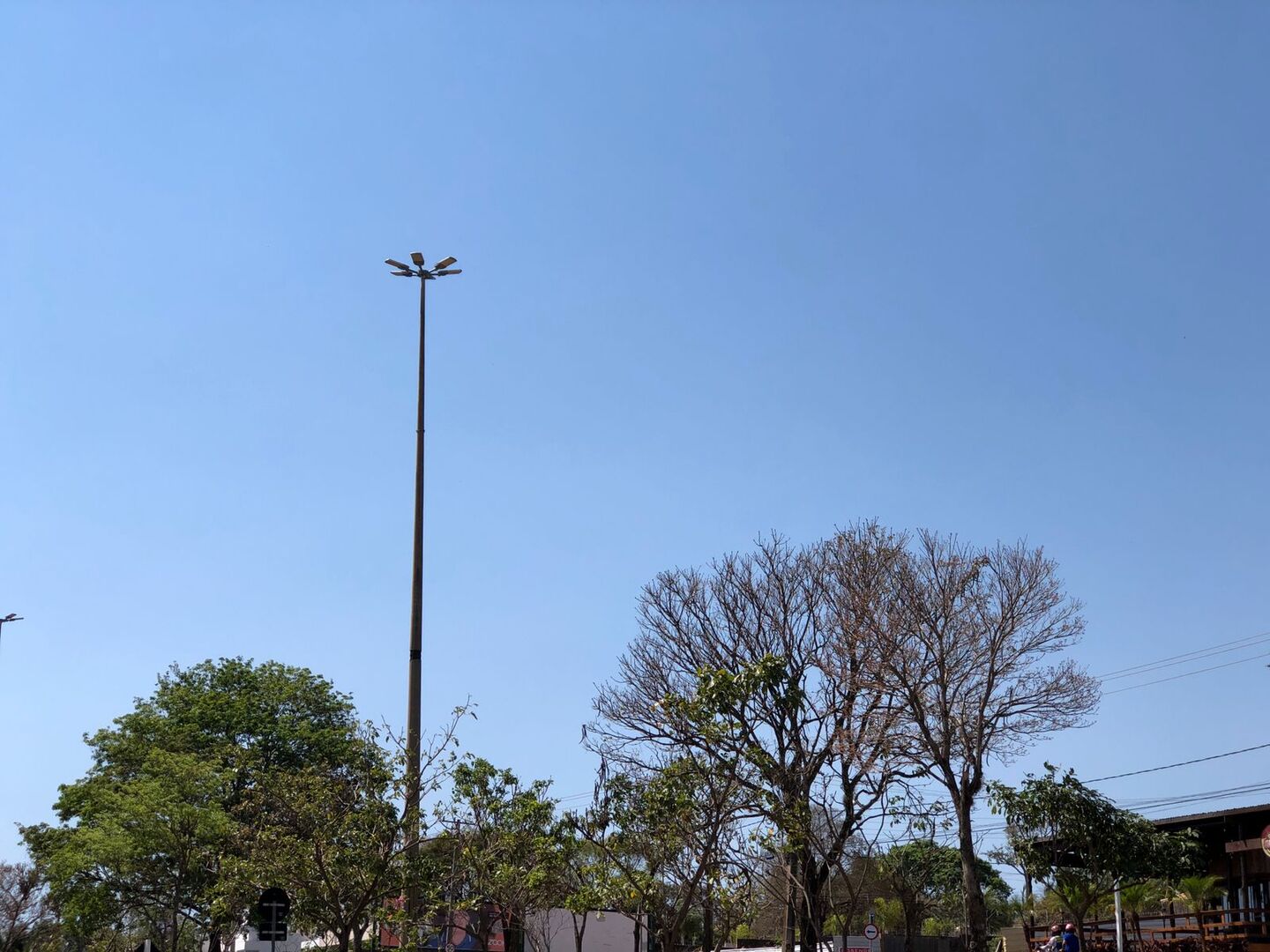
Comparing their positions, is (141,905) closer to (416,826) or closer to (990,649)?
(416,826)

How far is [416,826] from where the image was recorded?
21281 millimetres

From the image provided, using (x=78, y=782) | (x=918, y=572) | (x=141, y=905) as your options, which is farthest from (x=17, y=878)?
(x=918, y=572)

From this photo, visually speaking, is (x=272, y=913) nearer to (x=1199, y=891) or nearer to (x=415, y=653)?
(x=415, y=653)

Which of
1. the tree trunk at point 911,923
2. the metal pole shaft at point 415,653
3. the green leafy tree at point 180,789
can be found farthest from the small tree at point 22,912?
the metal pole shaft at point 415,653

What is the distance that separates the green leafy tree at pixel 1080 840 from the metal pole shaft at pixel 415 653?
1634 centimetres

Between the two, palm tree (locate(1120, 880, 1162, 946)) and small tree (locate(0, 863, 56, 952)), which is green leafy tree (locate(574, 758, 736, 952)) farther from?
small tree (locate(0, 863, 56, 952))

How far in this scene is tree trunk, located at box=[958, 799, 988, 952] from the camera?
30.8 meters

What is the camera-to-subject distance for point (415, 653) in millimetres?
18328

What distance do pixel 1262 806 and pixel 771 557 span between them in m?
14.4

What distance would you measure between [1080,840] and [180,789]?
26767 mm

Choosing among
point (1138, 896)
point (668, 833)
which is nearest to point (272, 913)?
point (668, 833)

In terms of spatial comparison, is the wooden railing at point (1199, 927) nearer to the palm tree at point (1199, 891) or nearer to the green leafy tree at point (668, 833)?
the palm tree at point (1199, 891)

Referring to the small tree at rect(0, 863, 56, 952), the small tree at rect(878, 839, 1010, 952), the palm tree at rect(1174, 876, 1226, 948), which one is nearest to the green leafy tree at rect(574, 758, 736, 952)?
the palm tree at rect(1174, 876, 1226, 948)

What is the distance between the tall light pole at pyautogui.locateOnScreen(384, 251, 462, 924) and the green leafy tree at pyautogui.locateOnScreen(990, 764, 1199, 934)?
16323 millimetres
